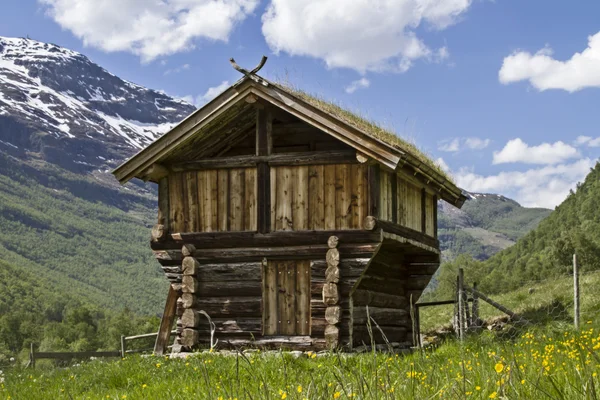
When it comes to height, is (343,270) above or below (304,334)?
above

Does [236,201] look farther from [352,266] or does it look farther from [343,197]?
[352,266]

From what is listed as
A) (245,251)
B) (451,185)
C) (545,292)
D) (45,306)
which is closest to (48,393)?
(245,251)

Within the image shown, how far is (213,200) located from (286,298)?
2.78 metres

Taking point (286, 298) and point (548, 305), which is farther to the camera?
point (548, 305)

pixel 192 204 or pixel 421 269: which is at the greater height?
pixel 192 204

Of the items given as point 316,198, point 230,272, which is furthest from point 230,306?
point 316,198

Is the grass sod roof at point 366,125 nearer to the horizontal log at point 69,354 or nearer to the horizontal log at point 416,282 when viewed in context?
the horizontal log at point 416,282

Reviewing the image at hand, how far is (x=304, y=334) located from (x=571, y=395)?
12053mm

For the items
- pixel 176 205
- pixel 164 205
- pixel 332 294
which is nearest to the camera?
pixel 332 294

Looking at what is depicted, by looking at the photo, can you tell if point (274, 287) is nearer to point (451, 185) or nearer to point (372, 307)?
point (372, 307)

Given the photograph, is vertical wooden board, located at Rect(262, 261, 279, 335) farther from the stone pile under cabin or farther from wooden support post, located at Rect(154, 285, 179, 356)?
wooden support post, located at Rect(154, 285, 179, 356)

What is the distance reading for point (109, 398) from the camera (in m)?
8.37

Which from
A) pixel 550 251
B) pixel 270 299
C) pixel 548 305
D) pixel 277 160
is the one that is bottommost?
pixel 548 305

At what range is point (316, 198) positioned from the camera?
15.8 metres
